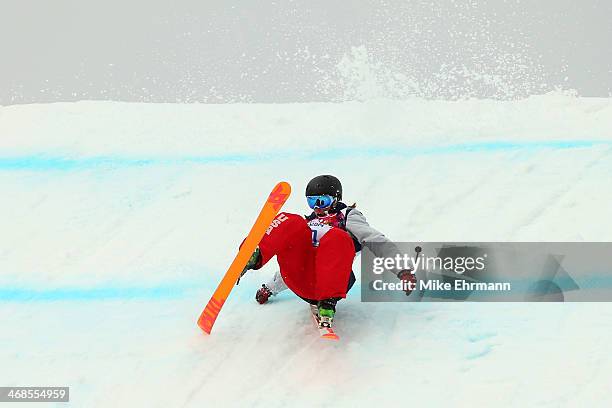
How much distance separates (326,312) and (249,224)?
46.2 inches

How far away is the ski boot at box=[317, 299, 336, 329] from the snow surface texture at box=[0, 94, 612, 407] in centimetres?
8

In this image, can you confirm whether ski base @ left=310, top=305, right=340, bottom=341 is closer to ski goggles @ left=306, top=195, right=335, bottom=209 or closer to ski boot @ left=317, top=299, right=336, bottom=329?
ski boot @ left=317, top=299, right=336, bottom=329

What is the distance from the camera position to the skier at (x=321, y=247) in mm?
2148

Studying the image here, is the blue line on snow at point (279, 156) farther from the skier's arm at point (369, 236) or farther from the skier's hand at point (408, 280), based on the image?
the skier's hand at point (408, 280)

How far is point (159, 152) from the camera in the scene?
4.15 metres

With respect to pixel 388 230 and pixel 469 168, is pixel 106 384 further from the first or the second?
pixel 469 168

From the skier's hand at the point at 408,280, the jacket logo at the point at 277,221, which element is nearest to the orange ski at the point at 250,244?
the jacket logo at the point at 277,221

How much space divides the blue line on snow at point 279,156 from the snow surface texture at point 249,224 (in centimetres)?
1

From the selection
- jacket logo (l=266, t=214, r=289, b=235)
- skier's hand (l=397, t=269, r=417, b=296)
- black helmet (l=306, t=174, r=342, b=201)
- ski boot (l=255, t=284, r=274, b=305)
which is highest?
black helmet (l=306, t=174, r=342, b=201)

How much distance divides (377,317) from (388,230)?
0.80 m

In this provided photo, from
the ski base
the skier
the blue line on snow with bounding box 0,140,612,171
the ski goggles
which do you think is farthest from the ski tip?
the blue line on snow with bounding box 0,140,612,171

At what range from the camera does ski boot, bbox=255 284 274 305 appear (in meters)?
2.51

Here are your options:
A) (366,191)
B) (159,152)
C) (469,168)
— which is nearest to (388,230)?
(366,191)

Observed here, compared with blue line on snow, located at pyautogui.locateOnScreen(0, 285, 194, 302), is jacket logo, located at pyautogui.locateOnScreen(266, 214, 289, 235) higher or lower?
Result: higher
